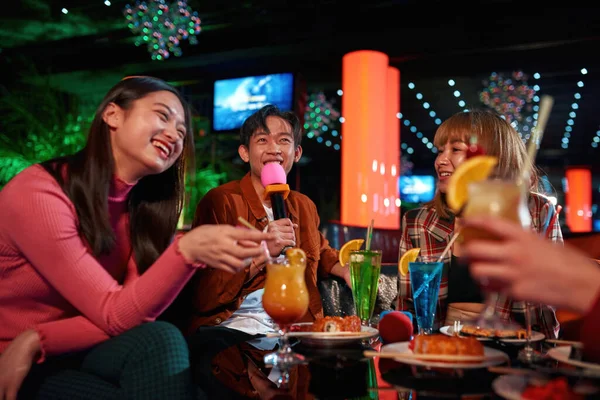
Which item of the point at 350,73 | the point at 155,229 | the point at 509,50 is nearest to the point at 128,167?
the point at 155,229

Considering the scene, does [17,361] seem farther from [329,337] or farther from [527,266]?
[527,266]

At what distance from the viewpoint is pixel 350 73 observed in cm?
717

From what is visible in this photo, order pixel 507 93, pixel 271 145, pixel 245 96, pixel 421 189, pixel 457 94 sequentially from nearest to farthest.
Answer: pixel 271 145 < pixel 245 96 < pixel 507 93 < pixel 457 94 < pixel 421 189

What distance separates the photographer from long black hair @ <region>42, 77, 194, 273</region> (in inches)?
66.3

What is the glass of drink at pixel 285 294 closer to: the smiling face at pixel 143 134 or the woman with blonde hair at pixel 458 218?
the smiling face at pixel 143 134

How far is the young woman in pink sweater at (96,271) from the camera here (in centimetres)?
142

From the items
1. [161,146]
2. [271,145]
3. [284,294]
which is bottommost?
[284,294]

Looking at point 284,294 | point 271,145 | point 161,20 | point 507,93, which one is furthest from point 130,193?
point 507,93

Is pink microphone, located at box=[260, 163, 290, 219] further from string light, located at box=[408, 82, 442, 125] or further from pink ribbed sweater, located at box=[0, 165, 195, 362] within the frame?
string light, located at box=[408, 82, 442, 125]

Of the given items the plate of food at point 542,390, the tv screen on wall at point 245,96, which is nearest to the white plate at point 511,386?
the plate of food at point 542,390

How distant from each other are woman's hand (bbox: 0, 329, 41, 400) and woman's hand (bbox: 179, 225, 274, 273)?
0.49m

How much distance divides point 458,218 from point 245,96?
600 cm

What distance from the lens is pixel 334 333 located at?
1760mm

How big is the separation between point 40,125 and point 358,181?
13.3ft
